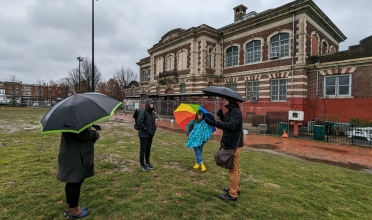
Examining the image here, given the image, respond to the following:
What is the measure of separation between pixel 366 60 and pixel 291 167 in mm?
14500

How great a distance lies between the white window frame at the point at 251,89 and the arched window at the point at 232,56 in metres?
3.45

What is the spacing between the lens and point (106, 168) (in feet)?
18.6

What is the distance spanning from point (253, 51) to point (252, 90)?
4.35 meters

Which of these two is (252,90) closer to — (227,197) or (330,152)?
(330,152)

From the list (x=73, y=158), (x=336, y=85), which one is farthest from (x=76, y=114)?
(x=336, y=85)

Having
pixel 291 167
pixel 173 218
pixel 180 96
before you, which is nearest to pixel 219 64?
pixel 180 96

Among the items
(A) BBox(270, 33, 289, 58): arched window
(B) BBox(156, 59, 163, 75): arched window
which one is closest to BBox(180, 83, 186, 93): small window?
(B) BBox(156, 59, 163, 75): arched window

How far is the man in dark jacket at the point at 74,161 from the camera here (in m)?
2.96

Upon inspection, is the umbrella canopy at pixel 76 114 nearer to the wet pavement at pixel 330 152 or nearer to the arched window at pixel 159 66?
the wet pavement at pixel 330 152

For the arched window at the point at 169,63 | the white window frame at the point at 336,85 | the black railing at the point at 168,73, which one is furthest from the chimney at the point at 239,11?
the white window frame at the point at 336,85

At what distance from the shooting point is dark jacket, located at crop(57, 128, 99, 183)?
9.70ft

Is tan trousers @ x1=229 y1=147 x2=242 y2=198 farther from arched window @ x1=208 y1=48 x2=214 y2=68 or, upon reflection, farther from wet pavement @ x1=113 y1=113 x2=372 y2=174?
arched window @ x1=208 y1=48 x2=214 y2=68

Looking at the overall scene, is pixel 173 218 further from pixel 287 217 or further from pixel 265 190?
pixel 265 190

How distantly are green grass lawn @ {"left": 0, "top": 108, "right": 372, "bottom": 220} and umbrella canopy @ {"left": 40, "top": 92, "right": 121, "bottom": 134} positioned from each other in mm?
1647
